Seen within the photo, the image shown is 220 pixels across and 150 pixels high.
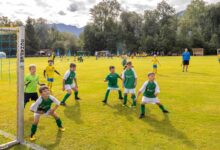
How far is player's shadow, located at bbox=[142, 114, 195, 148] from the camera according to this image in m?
6.70

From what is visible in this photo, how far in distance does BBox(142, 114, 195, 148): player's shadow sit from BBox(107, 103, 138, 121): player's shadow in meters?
0.56

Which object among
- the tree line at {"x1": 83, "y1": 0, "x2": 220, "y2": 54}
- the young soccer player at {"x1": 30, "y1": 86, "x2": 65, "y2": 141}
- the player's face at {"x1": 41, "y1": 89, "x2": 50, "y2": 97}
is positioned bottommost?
the young soccer player at {"x1": 30, "y1": 86, "x2": 65, "y2": 141}

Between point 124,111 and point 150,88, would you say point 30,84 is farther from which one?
point 150,88

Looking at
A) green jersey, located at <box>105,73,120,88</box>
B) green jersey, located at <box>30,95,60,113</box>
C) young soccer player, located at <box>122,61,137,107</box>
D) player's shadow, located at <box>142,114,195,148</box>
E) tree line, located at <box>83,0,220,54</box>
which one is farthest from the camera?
tree line, located at <box>83,0,220,54</box>

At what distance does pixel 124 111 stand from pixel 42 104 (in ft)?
11.7

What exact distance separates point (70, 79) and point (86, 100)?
50.0 inches

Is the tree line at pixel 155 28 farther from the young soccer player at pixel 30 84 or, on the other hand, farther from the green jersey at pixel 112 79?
the young soccer player at pixel 30 84

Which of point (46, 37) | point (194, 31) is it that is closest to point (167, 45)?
point (194, 31)

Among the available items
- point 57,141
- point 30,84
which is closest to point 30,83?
point 30,84

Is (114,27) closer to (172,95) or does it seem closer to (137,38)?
(137,38)

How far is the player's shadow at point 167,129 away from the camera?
22.0ft

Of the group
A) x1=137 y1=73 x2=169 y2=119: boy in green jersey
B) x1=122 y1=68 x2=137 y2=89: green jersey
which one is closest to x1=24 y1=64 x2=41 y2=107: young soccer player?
x1=122 y1=68 x2=137 y2=89: green jersey

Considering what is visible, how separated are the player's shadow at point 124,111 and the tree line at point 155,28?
3137 inches

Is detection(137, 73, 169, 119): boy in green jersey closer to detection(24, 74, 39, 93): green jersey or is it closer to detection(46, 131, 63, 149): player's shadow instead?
detection(46, 131, 63, 149): player's shadow
